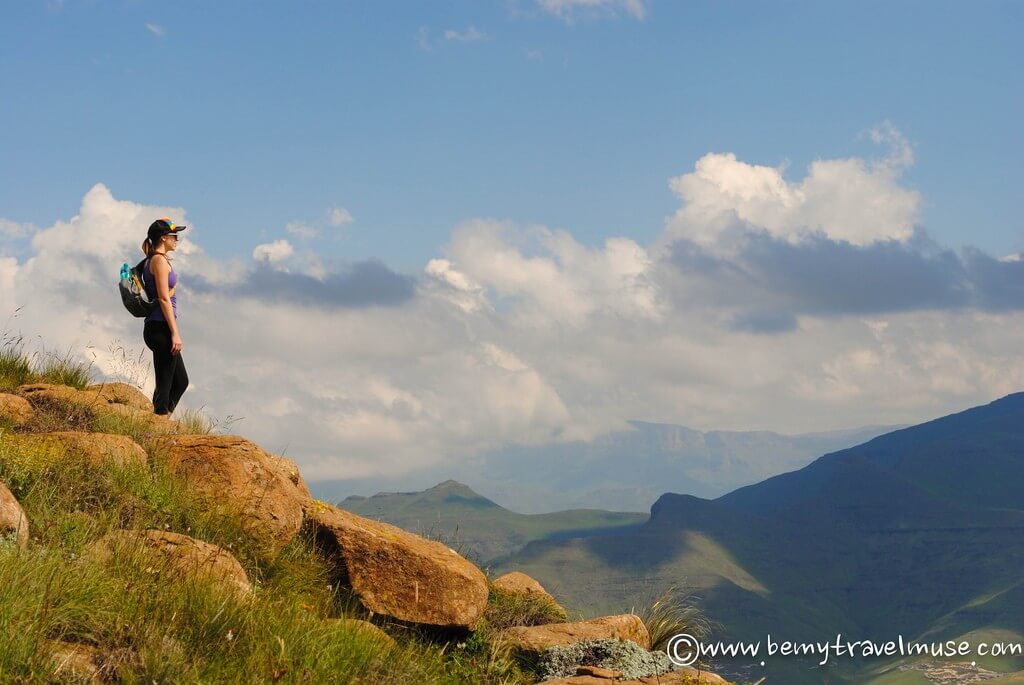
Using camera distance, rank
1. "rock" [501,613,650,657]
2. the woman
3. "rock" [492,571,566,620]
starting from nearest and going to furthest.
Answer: "rock" [501,613,650,657] < the woman < "rock" [492,571,566,620]

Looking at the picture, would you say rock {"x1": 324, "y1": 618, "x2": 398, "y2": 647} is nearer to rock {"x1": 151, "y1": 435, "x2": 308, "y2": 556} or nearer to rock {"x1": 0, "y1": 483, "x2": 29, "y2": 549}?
rock {"x1": 151, "y1": 435, "x2": 308, "y2": 556}

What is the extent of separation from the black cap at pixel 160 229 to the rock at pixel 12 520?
5.34m

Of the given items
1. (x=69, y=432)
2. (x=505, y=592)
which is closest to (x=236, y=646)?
(x=69, y=432)

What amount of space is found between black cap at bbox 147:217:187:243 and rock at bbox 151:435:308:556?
2937 mm

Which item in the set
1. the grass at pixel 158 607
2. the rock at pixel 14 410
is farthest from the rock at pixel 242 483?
the rock at pixel 14 410

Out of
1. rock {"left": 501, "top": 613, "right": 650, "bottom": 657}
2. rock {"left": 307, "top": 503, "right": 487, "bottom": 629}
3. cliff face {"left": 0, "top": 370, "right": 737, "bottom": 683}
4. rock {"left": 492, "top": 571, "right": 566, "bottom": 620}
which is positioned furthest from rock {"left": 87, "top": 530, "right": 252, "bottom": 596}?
rock {"left": 492, "top": 571, "right": 566, "bottom": 620}

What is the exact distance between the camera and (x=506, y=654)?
11562 mm

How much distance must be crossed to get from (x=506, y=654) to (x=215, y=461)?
4.49m

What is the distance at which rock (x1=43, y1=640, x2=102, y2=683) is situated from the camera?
21.3 feet

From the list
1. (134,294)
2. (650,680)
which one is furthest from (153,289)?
(650,680)

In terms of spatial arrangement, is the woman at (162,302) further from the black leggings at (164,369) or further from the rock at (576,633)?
the rock at (576,633)

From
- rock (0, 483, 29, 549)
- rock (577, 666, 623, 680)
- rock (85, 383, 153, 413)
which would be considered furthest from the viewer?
rock (85, 383, 153, 413)

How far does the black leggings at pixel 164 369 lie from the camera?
44.8 ft

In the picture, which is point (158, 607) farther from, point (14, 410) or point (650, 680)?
point (14, 410)
